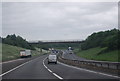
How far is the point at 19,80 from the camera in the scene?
776 inches

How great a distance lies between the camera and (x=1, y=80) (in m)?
20.1

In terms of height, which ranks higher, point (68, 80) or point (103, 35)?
point (103, 35)

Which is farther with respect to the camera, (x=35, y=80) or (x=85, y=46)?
(x=85, y=46)

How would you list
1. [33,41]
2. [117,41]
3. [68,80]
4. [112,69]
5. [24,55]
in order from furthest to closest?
[33,41] → [24,55] → [117,41] → [112,69] → [68,80]

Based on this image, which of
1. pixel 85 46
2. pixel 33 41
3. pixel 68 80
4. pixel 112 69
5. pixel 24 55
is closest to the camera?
pixel 68 80

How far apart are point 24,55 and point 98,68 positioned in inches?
3035

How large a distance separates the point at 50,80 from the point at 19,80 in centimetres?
189

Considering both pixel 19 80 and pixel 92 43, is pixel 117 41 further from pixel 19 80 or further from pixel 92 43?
pixel 19 80

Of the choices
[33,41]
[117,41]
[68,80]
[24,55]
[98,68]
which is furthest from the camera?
[33,41]

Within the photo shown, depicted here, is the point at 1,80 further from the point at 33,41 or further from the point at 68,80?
the point at 33,41

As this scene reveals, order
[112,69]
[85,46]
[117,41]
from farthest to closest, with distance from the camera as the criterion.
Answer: [85,46] < [117,41] < [112,69]

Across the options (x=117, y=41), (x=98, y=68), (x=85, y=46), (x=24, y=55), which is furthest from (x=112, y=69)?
(x=85, y=46)

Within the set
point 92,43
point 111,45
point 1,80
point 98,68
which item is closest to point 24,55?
point 111,45

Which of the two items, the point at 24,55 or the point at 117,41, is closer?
the point at 117,41
